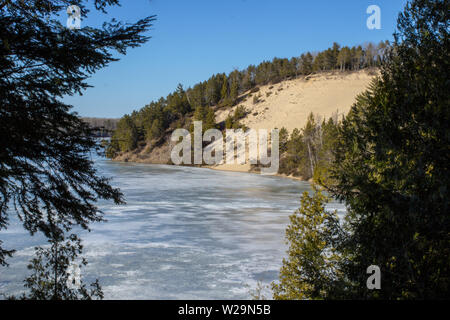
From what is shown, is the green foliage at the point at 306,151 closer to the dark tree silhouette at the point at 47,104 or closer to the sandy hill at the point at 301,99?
→ the sandy hill at the point at 301,99

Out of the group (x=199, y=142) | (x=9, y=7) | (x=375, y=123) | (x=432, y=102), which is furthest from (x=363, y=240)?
(x=199, y=142)

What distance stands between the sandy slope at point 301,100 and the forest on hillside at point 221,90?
4.75 metres

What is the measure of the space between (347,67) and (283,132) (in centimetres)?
6137

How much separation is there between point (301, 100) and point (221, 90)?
25.7 metres

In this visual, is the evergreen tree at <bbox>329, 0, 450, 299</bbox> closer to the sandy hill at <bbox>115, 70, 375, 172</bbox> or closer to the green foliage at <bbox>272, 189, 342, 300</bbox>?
the green foliage at <bbox>272, 189, 342, 300</bbox>

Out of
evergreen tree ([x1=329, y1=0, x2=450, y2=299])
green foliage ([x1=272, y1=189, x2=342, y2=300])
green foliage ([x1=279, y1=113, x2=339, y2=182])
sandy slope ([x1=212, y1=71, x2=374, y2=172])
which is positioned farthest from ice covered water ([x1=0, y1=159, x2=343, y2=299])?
sandy slope ([x1=212, y1=71, x2=374, y2=172])

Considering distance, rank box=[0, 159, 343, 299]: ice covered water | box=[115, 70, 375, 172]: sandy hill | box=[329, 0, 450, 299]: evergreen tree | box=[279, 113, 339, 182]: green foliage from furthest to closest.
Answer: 1. box=[115, 70, 375, 172]: sandy hill
2. box=[279, 113, 339, 182]: green foliage
3. box=[0, 159, 343, 299]: ice covered water
4. box=[329, 0, 450, 299]: evergreen tree

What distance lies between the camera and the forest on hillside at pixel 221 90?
87500 millimetres

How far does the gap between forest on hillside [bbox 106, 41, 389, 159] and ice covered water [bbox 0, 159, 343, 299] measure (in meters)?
61.2

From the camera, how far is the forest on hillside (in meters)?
87.5

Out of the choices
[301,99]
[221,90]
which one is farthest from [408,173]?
[221,90]

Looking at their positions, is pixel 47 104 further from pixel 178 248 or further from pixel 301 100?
pixel 301 100
